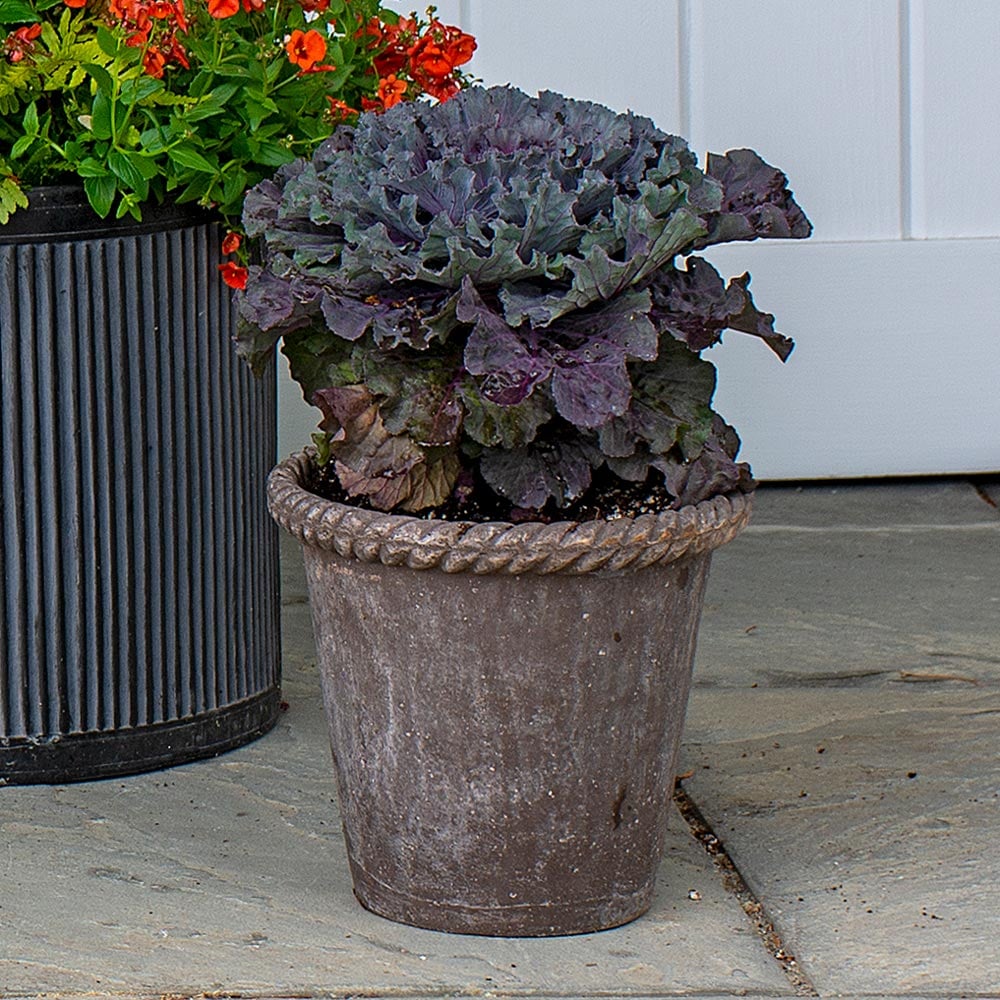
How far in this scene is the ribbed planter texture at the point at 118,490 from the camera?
228 centimetres

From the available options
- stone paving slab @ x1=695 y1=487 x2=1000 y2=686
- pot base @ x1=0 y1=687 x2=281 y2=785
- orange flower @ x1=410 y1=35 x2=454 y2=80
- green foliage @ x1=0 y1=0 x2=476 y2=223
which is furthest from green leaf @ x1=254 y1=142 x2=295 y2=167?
stone paving slab @ x1=695 y1=487 x2=1000 y2=686

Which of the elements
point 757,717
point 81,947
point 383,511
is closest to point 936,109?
point 757,717

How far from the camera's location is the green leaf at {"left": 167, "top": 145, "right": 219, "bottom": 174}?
2131mm

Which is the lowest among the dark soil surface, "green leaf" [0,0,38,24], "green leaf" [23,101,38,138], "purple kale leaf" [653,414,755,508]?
the dark soil surface

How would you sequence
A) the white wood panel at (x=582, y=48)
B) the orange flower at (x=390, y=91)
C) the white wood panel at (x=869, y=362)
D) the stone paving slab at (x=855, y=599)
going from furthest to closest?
the white wood panel at (x=869, y=362), the white wood panel at (x=582, y=48), the stone paving slab at (x=855, y=599), the orange flower at (x=390, y=91)

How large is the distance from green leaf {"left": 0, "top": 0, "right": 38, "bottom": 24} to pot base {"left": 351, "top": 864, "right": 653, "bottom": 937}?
1147 millimetres

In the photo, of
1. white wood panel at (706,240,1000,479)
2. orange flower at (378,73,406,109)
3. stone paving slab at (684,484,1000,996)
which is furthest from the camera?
white wood panel at (706,240,1000,479)

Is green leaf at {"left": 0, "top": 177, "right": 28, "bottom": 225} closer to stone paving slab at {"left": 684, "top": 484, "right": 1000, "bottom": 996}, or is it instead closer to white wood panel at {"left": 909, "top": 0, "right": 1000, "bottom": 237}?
stone paving slab at {"left": 684, "top": 484, "right": 1000, "bottom": 996}

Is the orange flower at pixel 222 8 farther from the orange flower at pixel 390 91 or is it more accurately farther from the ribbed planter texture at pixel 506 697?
the ribbed planter texture at pixel 506 697

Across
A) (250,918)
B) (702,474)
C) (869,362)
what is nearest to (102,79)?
(702,474)

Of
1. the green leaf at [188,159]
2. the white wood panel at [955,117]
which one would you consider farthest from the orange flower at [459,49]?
the white wood panel at [955,117]

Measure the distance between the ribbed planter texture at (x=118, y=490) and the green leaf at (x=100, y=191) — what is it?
63 mm

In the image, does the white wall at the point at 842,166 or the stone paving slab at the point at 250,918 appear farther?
the white wall at the point at 842,166

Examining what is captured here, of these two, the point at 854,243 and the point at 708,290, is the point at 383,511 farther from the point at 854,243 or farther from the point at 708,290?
the point at 854,243
